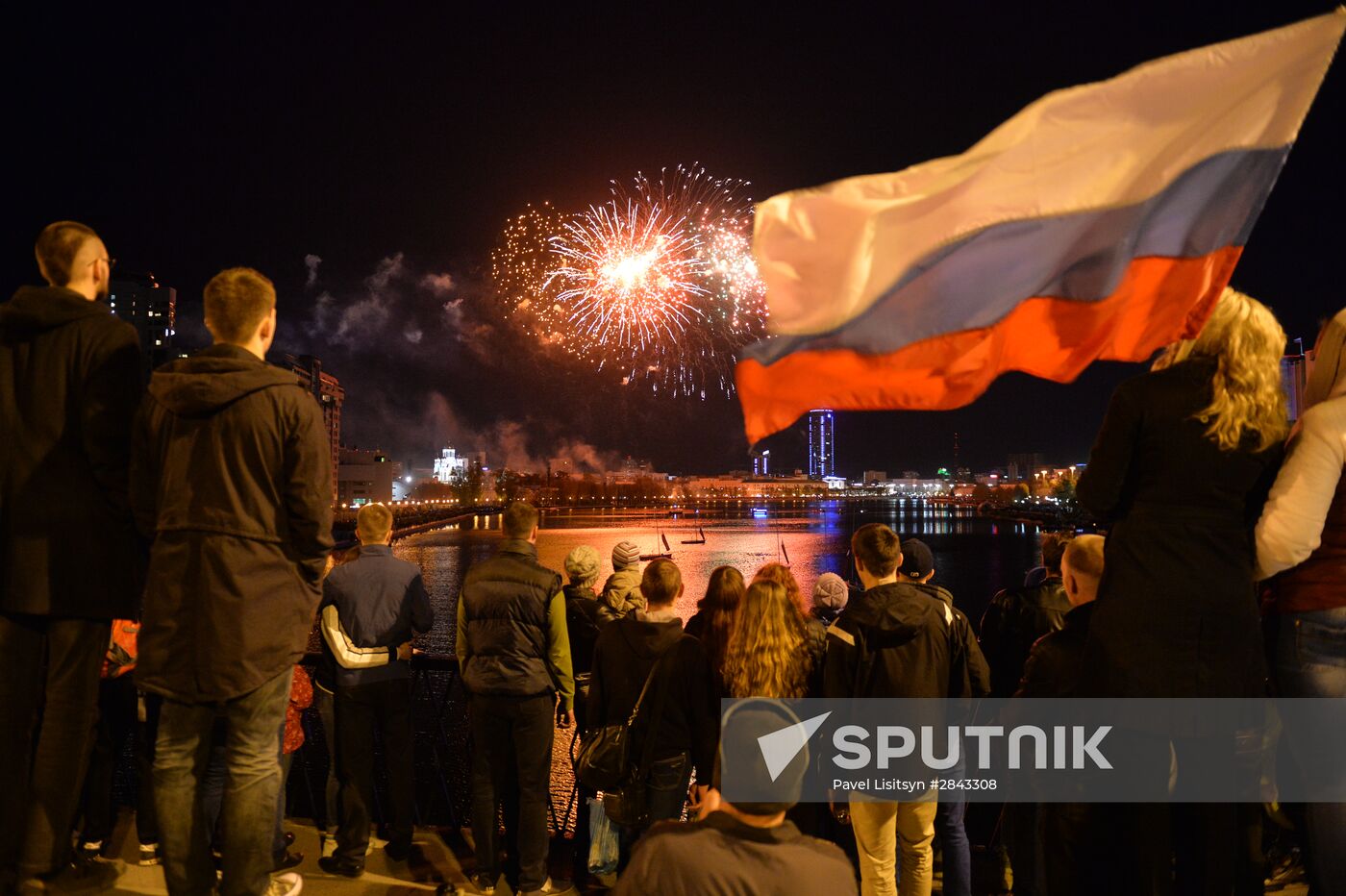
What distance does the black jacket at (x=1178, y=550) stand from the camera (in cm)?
280

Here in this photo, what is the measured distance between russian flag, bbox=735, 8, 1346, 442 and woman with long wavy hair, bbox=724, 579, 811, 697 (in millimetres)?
1246

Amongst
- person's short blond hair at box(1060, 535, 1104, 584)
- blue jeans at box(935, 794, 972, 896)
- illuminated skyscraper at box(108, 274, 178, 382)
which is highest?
illuminated skyscraper at box(108, 274, 178, 382)

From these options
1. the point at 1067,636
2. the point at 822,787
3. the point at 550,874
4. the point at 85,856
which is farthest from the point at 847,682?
the point at 85,856

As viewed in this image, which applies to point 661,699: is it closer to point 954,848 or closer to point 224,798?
point 954,848

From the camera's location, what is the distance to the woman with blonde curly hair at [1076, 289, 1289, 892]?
9.21 feet

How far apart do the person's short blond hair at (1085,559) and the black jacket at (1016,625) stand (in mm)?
1025

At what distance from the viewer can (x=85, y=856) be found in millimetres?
4473

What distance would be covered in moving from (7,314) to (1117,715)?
14.8ft

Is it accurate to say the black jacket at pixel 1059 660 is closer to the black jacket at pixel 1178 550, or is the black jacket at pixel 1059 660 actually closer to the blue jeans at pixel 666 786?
the black jacket at pixel 1178 550

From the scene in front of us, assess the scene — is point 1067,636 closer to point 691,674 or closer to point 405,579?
point 691,674

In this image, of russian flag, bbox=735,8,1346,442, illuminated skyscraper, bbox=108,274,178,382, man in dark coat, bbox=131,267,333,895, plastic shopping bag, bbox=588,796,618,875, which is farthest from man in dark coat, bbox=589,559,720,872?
illuminated skyscraper, bbox=108,274,178,382

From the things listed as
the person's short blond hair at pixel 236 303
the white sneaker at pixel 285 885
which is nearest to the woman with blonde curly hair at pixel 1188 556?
the person's short blond hair at pixel 236 303

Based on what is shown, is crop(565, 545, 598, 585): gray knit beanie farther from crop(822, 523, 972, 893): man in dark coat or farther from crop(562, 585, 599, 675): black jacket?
crop(822, 523, 972, 893): man in dark coat

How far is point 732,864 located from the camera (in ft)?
7.41
